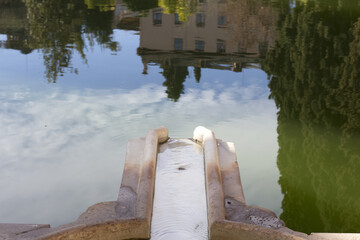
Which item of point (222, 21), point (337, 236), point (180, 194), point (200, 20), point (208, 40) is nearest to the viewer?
point (337, 236)

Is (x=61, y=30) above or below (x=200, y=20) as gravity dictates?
below

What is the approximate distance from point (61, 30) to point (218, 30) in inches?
235

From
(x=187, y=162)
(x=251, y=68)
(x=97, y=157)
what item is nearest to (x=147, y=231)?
(x=187, y=162)

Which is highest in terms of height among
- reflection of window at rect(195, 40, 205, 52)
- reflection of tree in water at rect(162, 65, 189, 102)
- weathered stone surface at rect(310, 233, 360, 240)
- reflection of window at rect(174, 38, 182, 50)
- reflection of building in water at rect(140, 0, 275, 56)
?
reflection of building in water at rect(140, 0, 275, 56)

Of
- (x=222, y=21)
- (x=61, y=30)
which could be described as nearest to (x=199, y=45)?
(x=222, y=21)

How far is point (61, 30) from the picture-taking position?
59.0 ft

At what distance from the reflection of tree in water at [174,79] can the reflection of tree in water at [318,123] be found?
2041 millimetres

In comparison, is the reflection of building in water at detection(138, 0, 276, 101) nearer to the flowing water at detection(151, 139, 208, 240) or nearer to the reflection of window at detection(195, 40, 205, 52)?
the reflection of window at detection(195, 40, 205, 52)

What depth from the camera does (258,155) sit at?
8.25m

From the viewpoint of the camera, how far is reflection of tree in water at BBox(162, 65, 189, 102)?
1120 cm

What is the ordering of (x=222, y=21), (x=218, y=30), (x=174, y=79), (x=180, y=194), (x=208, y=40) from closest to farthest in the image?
(x=180, y=194) < (x=174, y=79) < (x=208, y=40) < (x=218, y=30) < (x=222, y=21)

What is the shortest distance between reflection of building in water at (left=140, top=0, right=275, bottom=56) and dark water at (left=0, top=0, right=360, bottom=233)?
13 centimetres

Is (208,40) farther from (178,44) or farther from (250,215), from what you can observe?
(250,215)

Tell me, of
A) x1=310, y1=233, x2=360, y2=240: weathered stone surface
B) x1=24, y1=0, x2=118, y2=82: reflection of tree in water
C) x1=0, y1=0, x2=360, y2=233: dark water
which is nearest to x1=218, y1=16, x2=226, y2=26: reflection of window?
x1=0, y1=0, x2=360, y2=233: dark water
